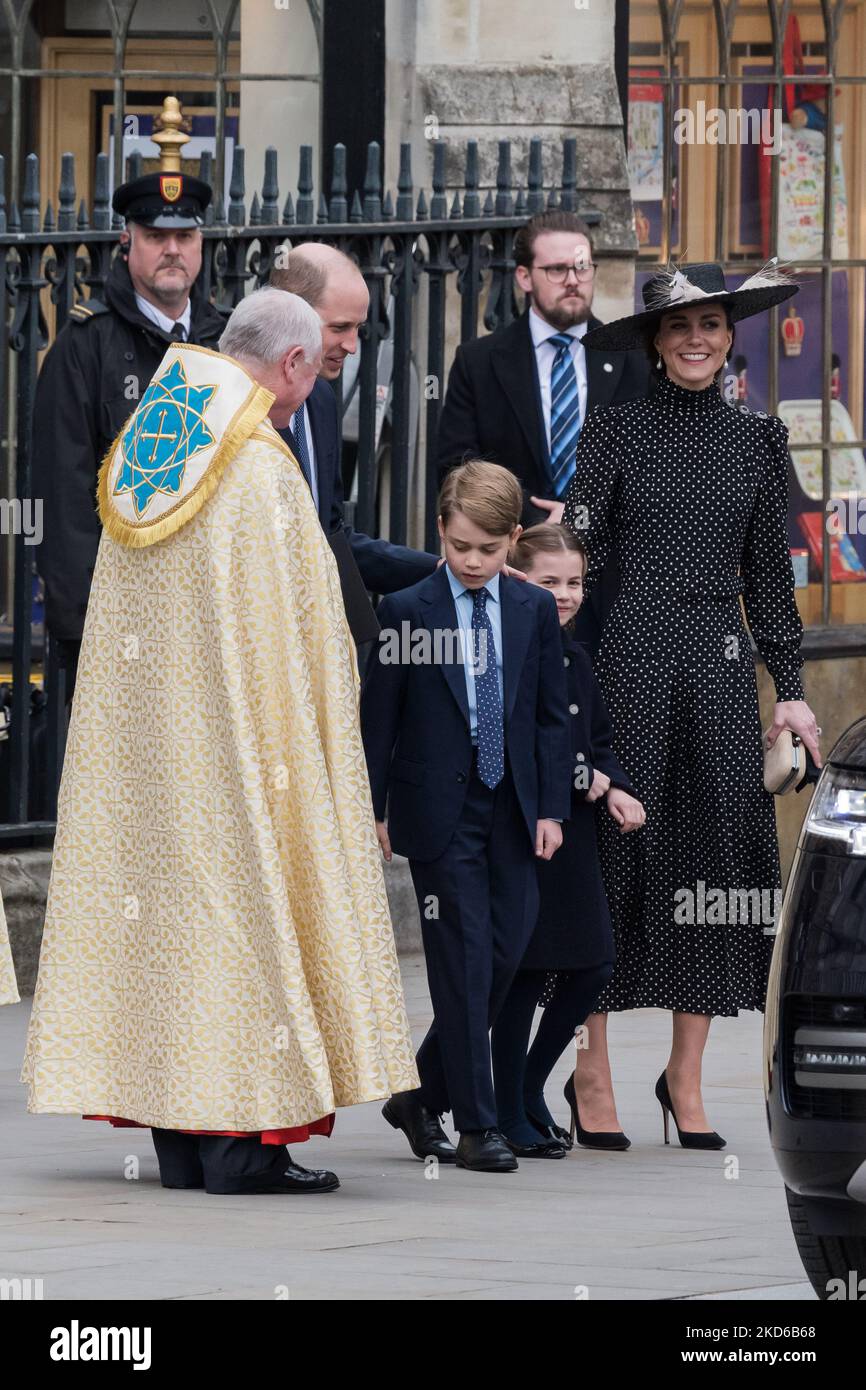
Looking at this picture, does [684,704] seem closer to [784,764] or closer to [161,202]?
[784,764]

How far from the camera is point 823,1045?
16.5ft

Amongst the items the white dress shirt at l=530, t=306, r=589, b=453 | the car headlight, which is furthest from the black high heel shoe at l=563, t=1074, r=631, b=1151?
the car headlight

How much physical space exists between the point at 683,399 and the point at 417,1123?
184 cm

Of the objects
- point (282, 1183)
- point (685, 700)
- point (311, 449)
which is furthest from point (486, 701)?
point (282, 1183)

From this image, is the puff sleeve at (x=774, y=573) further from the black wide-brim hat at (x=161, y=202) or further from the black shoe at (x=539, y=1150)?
the black wide-brim hat at (x=161, y=202)

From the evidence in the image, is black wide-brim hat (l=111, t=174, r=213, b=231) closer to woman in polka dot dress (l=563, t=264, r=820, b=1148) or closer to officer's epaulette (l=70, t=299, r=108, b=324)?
officer's epaulette (l=70, t=299, r=108, b=324)

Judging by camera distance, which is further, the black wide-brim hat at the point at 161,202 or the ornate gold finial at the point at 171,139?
the ornate gold finial at the point at 171,139

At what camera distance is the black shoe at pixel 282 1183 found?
6520 mm

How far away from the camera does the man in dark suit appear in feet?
28.2

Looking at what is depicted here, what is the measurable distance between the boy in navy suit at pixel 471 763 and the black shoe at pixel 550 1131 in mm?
340

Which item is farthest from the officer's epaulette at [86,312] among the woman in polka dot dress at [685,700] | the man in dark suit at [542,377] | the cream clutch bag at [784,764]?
the cream clutch bag at [784,764]

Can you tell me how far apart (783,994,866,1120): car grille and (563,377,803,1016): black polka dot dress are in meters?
2.28
